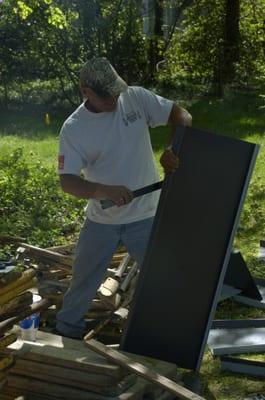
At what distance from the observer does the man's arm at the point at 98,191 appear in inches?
186

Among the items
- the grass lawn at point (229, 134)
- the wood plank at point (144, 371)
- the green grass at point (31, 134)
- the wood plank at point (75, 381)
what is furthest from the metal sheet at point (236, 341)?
the green grass at point (31, 134)

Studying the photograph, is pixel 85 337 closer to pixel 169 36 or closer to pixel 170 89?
pixel 170 89

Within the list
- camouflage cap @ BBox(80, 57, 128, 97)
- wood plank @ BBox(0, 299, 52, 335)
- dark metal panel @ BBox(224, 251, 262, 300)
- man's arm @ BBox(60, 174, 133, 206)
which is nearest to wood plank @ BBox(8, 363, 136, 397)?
wood plank @ BBox(0, 299, 52, 335)

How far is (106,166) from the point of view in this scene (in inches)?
196

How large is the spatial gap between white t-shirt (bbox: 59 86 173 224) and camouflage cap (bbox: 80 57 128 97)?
17 cm

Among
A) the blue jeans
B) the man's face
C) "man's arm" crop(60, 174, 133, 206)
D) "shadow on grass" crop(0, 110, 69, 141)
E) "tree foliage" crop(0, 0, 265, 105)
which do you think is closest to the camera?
"man's arm" crop(60, 174, 133, 206)

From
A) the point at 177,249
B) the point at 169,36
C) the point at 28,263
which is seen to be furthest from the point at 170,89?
the point at 177,249

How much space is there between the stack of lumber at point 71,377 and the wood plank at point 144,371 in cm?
4

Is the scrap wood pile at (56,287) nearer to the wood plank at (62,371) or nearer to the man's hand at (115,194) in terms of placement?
the wood plank at (62,371)

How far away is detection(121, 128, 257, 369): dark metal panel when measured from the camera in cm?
494

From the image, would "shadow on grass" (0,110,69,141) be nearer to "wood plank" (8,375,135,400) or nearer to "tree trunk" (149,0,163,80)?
"tree trunk" (149,0,163,80)

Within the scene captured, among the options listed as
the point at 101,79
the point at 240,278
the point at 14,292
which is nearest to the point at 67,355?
the point at 14,292

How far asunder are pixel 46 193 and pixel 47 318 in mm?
3382

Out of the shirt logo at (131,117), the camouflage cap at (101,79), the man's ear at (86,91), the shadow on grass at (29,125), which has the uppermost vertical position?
the camouflage cap at (101,79)
